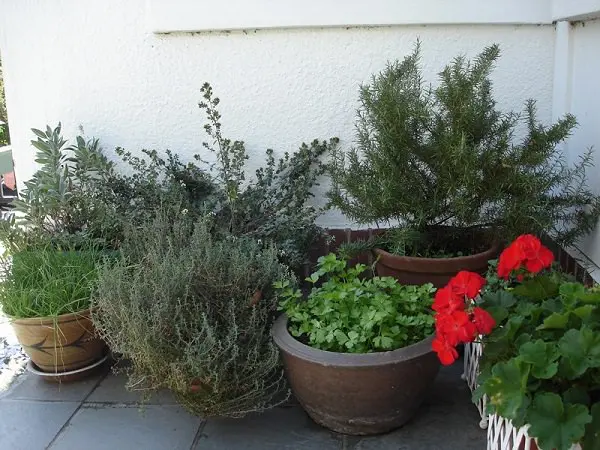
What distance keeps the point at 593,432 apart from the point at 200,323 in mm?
1572

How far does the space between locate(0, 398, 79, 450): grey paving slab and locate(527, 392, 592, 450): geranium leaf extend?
2.03 metres

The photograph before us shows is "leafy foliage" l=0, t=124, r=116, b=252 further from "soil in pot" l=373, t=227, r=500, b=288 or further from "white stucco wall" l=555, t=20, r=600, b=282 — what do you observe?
"white stucco wall" l=555, t=20, r=600, b=282

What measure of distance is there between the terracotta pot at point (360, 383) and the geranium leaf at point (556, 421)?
0.79 m

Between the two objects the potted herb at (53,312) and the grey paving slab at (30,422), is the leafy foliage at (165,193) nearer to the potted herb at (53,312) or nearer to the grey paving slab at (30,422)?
the potted herb at (53,312)

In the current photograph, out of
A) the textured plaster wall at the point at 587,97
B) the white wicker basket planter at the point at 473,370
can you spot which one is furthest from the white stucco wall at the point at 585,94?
the white wicker basket planter at the point at 473,370

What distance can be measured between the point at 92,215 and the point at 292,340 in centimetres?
170

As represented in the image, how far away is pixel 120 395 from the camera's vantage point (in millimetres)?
3115

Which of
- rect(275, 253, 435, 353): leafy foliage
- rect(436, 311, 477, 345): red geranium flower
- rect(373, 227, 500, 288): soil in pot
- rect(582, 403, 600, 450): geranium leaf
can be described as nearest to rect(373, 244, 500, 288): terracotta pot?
rect(373, 227, 500, 288): soil in pot

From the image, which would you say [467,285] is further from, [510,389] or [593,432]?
[593,432]

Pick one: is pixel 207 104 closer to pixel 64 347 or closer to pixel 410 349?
pixel 64 347

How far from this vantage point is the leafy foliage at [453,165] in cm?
291

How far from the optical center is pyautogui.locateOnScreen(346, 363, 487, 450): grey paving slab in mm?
2619

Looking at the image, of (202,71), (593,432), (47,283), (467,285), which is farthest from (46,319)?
(593,432)

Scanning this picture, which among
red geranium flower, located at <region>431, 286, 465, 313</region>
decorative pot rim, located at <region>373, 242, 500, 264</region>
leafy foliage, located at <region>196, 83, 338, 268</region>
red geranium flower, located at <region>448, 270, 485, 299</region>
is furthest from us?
leafy foliage, located at <region>196, 83, 338, 268</region>
